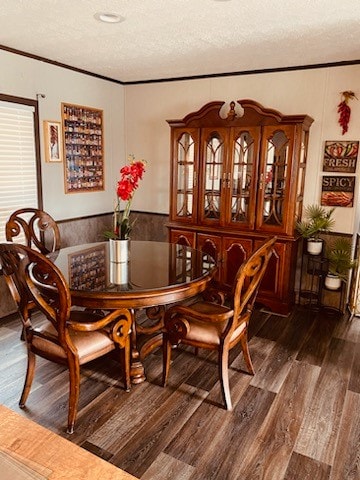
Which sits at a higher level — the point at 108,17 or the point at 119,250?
the point at 108,17

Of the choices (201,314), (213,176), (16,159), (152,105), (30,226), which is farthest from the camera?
(152,105)

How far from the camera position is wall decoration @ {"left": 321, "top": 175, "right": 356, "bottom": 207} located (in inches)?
140

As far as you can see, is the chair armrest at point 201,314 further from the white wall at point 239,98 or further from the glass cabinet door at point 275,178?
the white wall at point 239,98

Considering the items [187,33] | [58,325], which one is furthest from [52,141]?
[58,325]

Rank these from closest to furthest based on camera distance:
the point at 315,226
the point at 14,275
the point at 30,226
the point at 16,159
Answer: the point at 14,275 < the point at 30,226 < the point at 16,159 < the point at 315,226

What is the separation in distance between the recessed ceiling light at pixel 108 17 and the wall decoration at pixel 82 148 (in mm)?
1481

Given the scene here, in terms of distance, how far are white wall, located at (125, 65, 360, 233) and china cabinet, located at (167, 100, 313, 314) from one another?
18cm

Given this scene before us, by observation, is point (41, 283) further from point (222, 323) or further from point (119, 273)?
point (222, 323)

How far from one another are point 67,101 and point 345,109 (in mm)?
2709

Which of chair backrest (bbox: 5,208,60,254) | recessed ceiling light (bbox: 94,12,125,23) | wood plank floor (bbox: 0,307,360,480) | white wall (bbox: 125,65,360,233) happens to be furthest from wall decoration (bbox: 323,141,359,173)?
chair backrest (bbox: 5,208,60,254)

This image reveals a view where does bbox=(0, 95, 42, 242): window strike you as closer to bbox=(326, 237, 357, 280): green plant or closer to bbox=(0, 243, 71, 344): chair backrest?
bbox=(0, 243, 71, 344): chair backrest

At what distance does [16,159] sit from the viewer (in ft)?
11.2

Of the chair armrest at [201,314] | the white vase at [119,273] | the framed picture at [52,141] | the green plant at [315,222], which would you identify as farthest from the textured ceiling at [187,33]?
the chair armrest at [201,314]

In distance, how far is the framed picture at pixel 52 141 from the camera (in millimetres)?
3672
